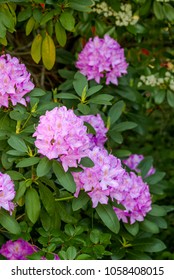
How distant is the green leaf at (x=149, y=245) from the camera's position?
2.54m

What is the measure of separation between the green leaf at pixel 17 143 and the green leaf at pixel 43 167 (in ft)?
0.31

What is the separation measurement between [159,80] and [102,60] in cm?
46

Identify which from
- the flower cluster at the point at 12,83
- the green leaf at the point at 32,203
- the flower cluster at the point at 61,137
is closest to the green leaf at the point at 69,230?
the green leaf at the point at 32,203

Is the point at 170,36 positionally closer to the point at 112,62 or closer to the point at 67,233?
the point at 112,62

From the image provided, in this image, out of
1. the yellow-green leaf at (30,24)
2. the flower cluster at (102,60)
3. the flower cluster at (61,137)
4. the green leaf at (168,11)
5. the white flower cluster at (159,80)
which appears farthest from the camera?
the white flower cluster at (159,80)

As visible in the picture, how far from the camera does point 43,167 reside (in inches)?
76.5

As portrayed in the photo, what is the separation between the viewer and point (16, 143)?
6.63 feet

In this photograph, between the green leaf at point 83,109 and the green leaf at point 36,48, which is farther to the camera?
the green leaf at point 36,48

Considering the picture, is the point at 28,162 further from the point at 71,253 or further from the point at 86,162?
the point at 71,253

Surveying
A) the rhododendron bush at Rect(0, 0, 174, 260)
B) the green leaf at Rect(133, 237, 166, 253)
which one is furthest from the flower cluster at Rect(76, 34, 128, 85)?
the green leaf at Rect(133, 237, 166, 253)

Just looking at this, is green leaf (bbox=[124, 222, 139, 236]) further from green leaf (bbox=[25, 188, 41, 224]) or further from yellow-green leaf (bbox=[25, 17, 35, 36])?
yellow-green leaf (bbox=[25, 17, 35, 36])

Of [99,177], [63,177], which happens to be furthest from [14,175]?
[99,177]

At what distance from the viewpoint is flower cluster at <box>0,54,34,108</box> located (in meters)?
2.14

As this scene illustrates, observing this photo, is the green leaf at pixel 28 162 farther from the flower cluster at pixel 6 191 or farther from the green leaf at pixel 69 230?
the green leaf at pixel 69 230
